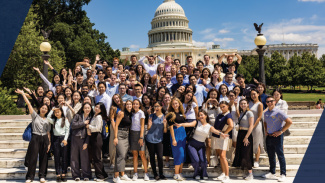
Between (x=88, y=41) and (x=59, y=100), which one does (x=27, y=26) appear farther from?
(x=59, y=100)

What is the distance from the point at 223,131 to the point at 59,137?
405 centimetres

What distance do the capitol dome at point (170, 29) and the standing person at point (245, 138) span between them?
3558 inches

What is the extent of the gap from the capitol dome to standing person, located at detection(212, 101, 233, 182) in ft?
297

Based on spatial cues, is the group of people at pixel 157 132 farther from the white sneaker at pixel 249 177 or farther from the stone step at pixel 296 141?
the stone step at pixel 296 141

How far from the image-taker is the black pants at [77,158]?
21.5ft

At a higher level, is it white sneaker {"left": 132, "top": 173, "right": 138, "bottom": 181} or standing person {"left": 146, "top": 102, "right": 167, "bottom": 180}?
standing person {"left": 146, "top": 102, "right": 167, "bottom": 180}

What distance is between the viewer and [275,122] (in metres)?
6.35

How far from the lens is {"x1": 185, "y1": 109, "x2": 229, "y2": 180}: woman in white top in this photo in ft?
21.1

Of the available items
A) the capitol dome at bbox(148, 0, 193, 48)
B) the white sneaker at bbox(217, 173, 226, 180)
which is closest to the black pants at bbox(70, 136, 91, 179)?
the white sneaker at bbox(217, 173, 226, 180)

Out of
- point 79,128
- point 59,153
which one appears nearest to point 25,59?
point 59,153

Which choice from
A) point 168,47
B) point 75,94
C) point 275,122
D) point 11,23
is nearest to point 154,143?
point 75,94

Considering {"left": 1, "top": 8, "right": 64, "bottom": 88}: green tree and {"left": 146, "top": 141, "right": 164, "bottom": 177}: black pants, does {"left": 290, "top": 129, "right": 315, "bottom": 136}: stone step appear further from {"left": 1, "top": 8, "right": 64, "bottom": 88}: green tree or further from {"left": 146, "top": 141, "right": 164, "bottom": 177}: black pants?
{"left": 1, "top": 8, "right": 64, "bottom": 88}: green tree

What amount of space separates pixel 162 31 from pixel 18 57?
7799cm

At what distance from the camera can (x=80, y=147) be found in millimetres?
6562
